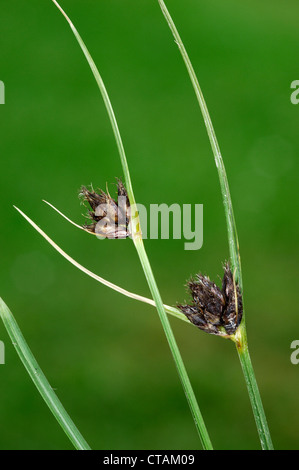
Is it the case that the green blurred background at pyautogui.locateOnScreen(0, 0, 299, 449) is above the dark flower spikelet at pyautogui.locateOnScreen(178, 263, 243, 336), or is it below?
above

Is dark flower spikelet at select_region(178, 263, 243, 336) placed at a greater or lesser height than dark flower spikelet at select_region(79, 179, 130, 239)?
lesser

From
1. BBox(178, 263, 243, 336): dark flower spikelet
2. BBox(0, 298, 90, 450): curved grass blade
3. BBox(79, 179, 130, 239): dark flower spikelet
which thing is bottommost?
BBox(0, 298, 90, 450): curved grass blade

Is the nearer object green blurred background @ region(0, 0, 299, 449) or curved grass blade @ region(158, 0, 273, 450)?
curved grass blade @ region(158, 0, 273, 450)

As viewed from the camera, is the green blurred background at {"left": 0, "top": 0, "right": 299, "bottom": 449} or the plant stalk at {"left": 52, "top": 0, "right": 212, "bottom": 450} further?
the green blurred background at {"left": 0, "top": 0, "right": 299, "bottom": 449}

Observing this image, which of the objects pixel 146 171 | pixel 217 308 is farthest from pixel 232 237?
pixel 146 171
